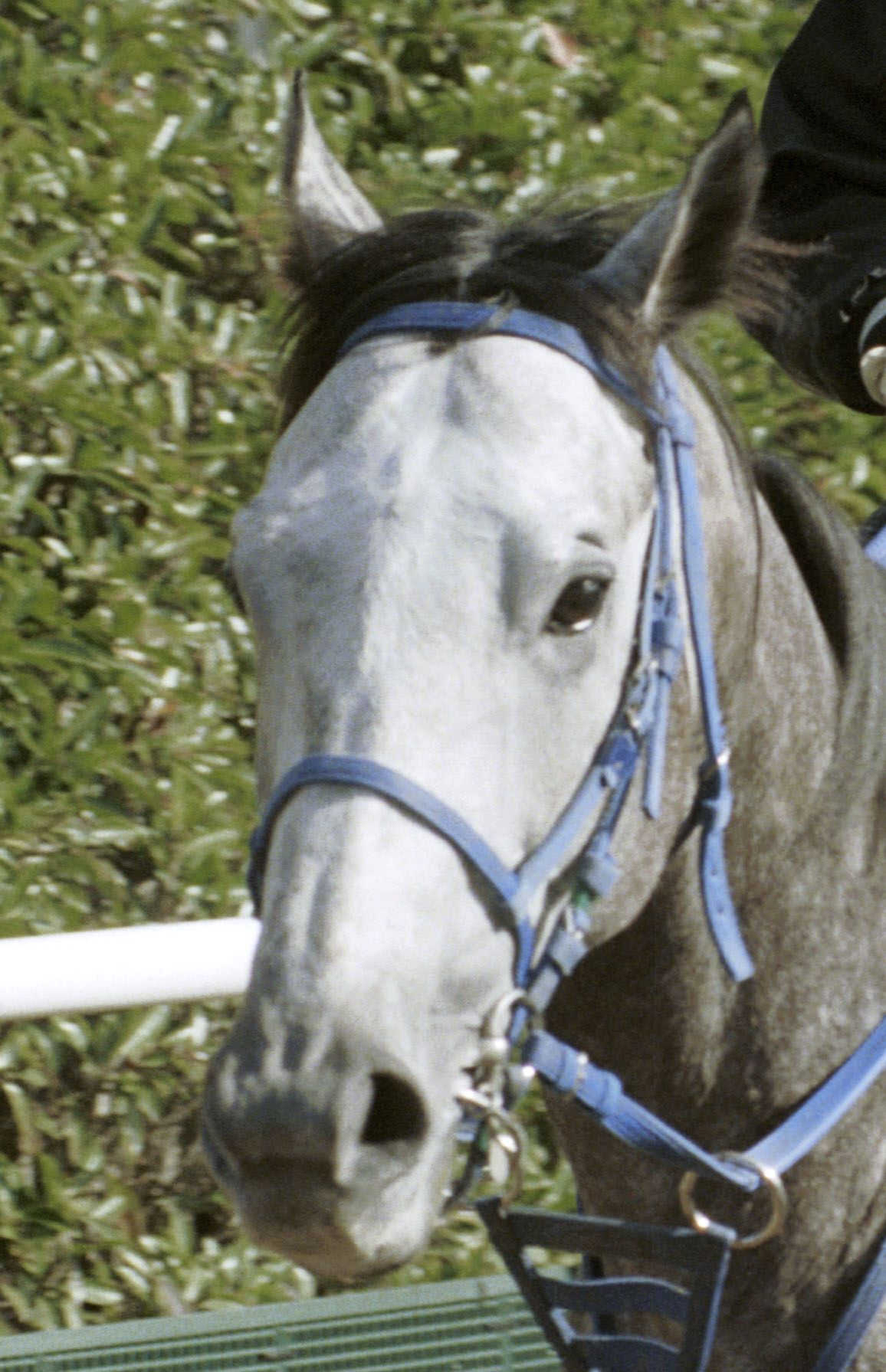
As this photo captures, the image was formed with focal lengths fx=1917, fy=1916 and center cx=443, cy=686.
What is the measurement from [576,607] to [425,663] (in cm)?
21

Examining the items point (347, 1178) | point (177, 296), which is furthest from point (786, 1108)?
point (177, 296)

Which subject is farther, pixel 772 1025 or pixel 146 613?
pixel 146 613

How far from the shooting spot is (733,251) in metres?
2.07

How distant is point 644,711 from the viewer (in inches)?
77.3

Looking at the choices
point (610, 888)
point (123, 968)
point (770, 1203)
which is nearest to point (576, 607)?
point (610, 888)

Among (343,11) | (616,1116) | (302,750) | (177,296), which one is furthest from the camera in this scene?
(343,11)

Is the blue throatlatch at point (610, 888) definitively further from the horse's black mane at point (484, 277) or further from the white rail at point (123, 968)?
the white rail at point (123, 968)

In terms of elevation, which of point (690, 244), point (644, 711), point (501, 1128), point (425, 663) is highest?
point (690, 244)

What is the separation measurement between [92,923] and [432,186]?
5.82 ft

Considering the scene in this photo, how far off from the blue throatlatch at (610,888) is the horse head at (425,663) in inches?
0.8

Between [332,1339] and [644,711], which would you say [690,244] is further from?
[332,1339]

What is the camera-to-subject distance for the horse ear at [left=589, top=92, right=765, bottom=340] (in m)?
2.01

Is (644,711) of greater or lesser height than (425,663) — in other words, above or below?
below

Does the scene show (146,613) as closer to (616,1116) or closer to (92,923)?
(92,923)
